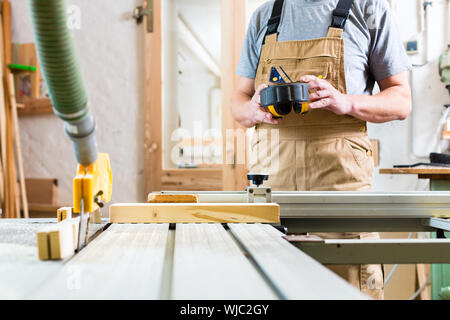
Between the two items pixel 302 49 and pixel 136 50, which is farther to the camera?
pixel 136 50

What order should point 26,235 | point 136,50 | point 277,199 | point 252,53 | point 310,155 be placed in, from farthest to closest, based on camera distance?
point 136,50 < point 252,53 < point 310,155 < point 277,199 < point 26,235

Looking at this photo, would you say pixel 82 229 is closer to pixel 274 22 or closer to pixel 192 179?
pixel 274 22

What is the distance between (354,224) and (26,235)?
73cm

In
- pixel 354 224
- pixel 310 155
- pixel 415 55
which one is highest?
pixel 415 55

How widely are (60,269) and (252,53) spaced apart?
113 centimetres

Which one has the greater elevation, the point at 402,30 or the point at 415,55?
the point at 402,30

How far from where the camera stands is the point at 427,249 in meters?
0.66

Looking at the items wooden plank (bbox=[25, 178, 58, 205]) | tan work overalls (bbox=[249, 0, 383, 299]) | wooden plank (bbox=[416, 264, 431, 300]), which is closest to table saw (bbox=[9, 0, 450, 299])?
tan work overalls (bbox=[249, 0, 383, 299])

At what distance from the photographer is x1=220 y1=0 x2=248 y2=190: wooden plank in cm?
223

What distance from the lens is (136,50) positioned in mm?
2494

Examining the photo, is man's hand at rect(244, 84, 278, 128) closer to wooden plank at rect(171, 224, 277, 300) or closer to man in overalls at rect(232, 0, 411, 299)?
man in overalls at rect(232, 0, 411, 299)

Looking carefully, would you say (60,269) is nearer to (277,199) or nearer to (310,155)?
(277,199)

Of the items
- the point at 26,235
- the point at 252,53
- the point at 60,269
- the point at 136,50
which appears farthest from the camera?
the point at 136,50

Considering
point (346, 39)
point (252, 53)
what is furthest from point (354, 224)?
point (252, 53)
